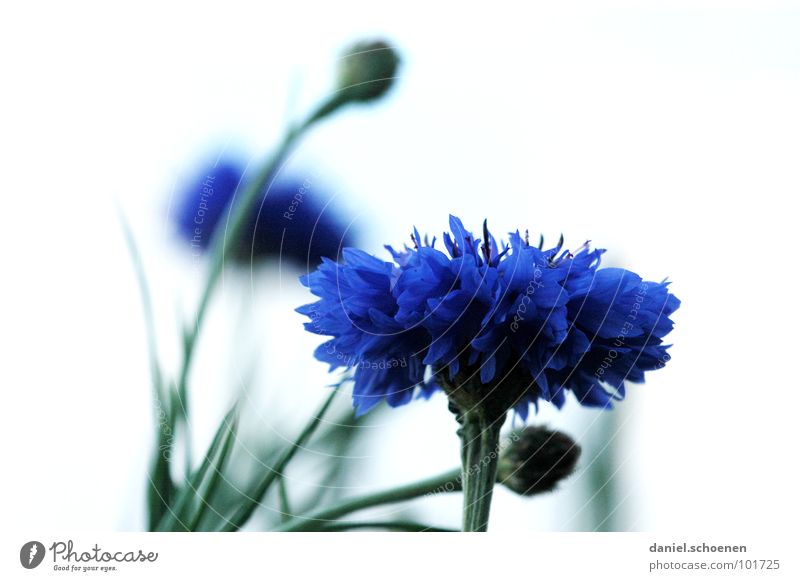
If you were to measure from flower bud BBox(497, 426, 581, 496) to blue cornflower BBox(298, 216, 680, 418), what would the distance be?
0.02 meters

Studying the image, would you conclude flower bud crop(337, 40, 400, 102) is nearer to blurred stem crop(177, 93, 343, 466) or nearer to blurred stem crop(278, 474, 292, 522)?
blurred stem crop(177, 93, 343, 466)

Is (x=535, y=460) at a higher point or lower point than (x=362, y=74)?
lower

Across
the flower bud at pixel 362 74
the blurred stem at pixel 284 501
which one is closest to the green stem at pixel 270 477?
the blurred stem at pixel 284 501

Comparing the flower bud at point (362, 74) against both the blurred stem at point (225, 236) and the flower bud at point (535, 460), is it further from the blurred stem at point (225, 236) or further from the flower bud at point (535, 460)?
the flower bud at point (535, 460)

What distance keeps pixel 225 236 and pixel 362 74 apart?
8 cm

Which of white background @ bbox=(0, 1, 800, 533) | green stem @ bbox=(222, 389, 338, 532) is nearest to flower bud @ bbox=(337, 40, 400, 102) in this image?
white background @ bbox=(0, 1, 800, 533)

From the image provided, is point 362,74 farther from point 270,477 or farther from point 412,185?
point 270,477

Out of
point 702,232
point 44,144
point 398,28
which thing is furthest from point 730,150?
point 44,144

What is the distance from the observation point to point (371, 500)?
32cm

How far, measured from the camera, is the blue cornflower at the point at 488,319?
25 cm

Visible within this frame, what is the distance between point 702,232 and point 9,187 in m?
0.26

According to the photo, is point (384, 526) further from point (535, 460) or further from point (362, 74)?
point (362, 74)

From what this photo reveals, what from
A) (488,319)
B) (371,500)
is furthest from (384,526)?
(488,319)

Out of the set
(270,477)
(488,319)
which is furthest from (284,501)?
(488,319)
